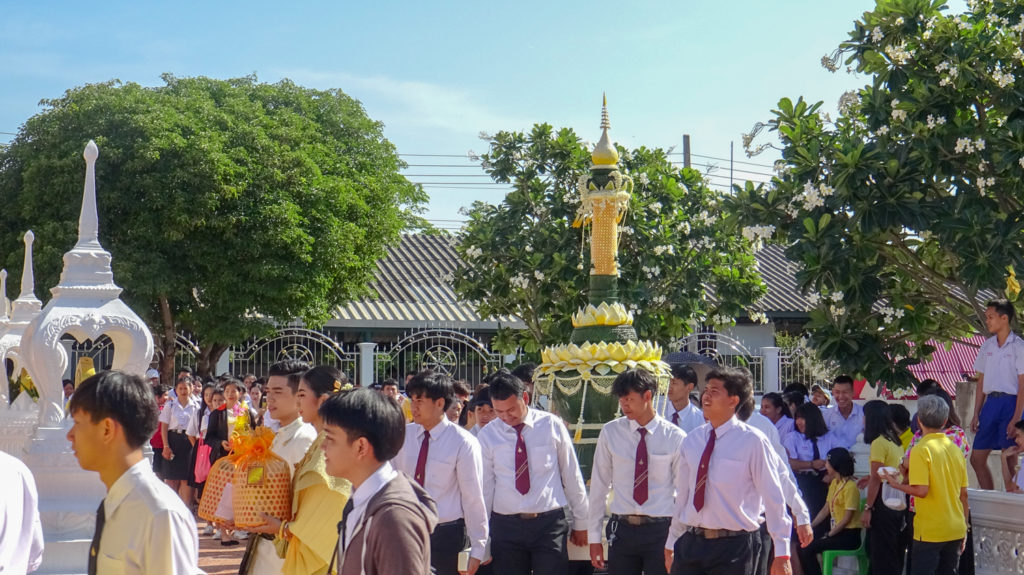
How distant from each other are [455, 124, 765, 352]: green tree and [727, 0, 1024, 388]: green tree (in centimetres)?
588

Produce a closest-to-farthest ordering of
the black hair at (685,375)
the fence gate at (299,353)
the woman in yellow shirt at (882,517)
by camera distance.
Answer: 1. the black hair at (685,375)
2. the woman in yellow shirt at (882,517)
3. the fence gate at (299,353)

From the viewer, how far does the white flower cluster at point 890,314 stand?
11312 mm

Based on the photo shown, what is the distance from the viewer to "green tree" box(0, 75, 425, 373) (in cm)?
2192

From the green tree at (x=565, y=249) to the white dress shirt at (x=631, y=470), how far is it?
951 cm

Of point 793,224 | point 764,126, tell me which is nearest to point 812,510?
point 793,224

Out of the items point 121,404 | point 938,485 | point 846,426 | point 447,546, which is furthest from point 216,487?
point 846,426

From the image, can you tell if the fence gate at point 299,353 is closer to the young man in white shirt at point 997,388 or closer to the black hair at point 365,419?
the young man in white shirt at point 997,388

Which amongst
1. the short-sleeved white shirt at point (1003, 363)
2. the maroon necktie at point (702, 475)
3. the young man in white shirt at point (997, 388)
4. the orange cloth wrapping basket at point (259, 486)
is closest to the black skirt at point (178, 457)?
→ the young man in white shirt at point (997, 388)

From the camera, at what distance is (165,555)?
10.8ft

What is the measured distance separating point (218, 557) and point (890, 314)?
777 cm

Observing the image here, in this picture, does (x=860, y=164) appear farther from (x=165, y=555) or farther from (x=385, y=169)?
(x=385, y=169)

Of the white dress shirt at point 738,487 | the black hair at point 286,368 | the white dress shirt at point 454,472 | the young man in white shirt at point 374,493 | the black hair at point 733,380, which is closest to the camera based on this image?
the young man in white shirt at point 374,493

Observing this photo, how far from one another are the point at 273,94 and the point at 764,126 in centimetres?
1655

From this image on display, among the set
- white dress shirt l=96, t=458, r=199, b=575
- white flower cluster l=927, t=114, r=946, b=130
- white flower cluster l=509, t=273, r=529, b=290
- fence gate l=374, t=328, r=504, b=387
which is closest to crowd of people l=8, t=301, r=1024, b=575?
white dress shirt l=96, t=458, r=199, b=575
